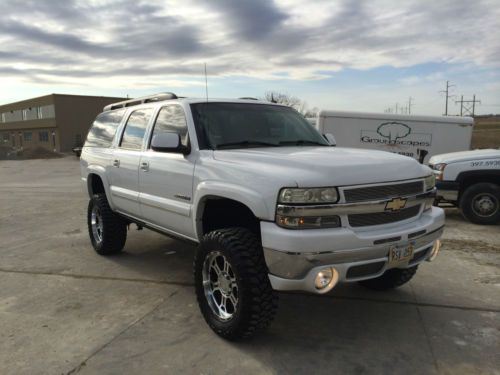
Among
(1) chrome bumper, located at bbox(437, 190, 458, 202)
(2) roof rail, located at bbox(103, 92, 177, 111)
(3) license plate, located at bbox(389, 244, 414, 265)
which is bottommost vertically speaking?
(1) chrome bumper, located at bbox(437, 190, 458, 202)

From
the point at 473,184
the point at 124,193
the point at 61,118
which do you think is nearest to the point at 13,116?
the point at 61,118

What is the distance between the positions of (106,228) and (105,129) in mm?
1331

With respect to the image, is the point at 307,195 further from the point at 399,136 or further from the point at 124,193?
the point at 399,136

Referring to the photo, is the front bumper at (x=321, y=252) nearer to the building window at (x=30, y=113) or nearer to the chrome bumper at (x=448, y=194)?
the chrome bumper at (x=448, y=194)

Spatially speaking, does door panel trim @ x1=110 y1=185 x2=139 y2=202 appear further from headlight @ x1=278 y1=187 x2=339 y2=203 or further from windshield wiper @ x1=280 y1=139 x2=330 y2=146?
headlight @ x1=278 y1=187 x2=339 y2=203

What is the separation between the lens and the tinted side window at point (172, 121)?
427cm

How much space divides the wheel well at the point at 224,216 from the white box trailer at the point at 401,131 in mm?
9665

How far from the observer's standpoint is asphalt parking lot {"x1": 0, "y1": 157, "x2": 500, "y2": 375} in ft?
10.6

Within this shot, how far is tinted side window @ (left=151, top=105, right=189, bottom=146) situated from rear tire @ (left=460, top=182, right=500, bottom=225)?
5.70 m

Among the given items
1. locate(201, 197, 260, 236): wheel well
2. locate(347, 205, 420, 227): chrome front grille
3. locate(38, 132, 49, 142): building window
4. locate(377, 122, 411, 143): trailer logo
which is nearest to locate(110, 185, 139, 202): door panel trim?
locate(201, 197, 260, 236): wheel well

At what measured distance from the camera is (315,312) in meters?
4.12

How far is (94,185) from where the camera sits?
21.2 feet

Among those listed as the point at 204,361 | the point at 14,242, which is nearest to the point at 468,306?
the point at 204,361

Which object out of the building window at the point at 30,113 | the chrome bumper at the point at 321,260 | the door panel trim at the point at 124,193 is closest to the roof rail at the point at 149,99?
the door panel trim at the point at 124,193
